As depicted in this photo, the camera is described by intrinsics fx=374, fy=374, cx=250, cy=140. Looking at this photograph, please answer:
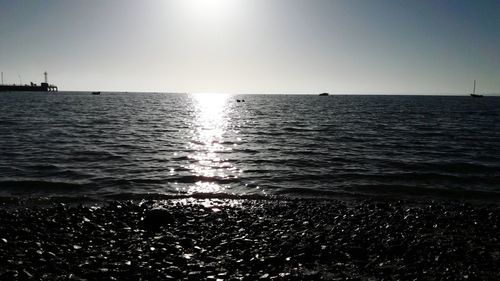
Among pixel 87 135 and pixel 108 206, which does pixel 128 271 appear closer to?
pixel 108 206

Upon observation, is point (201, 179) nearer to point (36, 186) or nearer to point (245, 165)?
point (245, 165)

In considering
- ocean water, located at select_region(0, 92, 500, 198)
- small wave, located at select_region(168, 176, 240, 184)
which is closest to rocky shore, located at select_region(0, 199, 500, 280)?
ocean water, located at select_region(0, 92, 500, 198)

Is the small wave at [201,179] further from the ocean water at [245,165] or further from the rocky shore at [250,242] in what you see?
the rocky shore at [250,242]

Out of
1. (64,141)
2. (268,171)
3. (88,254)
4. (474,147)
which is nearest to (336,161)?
(268,171)

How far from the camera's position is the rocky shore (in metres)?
9.22

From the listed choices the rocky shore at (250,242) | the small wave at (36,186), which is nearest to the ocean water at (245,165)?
the small wave at (36,186)

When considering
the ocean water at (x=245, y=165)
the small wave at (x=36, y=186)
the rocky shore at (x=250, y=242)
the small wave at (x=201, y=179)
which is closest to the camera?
the rocky shore at (x=250, y=242)

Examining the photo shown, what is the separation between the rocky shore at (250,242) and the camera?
9219 millimetres

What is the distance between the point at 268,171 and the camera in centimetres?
2295

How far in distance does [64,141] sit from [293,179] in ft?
76.4

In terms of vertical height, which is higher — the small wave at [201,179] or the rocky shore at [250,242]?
the rocky shore at [250,242]

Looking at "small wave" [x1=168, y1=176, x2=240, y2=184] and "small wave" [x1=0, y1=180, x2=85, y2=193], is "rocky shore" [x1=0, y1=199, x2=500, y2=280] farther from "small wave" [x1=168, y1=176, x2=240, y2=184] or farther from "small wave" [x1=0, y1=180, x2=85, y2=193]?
"small wave" [x1=168, y1=176, x2=240, y2=184]

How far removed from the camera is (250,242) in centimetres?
1106

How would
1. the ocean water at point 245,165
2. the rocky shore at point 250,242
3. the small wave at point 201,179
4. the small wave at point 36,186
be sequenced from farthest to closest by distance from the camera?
the small wave at point 201,179 → the ocean water at point 245,165 → the small wave at point 36,186 → the rocky shore at point 250,242
